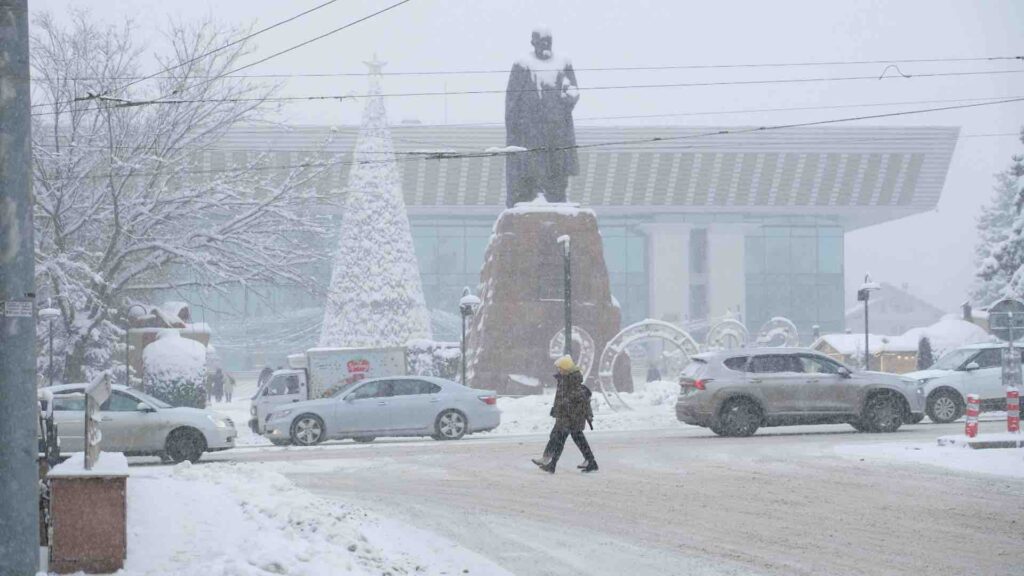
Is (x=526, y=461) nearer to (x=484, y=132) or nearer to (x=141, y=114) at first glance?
(x=141, y=114)

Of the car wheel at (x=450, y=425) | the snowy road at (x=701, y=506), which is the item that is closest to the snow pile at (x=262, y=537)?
the snowy road at (x=701, y=506)

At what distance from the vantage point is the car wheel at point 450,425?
1027 inches

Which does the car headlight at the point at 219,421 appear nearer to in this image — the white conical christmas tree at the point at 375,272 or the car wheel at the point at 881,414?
the car wheel at the point at 881,414

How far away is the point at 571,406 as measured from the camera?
17.7 meters

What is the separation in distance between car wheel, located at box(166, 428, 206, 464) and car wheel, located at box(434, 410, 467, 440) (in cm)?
537

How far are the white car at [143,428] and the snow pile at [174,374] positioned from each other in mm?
12971

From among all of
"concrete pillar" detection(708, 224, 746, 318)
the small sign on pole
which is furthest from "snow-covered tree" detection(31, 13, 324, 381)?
"concrete pillar" detection(708, 224, 746, 318)

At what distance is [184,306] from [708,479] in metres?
45.1

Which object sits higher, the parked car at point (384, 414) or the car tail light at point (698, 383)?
the car tail light at point (698, 383)

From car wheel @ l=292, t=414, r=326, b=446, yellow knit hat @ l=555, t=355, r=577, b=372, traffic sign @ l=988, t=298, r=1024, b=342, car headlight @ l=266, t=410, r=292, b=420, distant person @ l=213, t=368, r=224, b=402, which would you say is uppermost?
traffic sign @ l=988, t=298, r=1024, b=342

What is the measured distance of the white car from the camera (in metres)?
21.6

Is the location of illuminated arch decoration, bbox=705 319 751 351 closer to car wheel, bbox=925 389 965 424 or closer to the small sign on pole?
car wheel, bbox=925 389 965 424

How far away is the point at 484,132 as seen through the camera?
84562mm

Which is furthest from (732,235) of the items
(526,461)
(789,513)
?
(789,513)
